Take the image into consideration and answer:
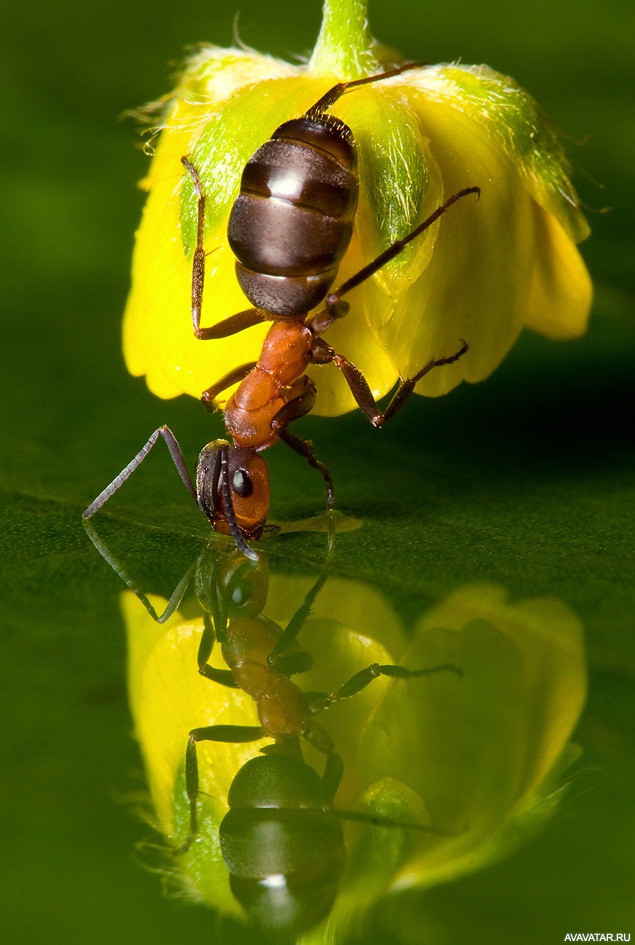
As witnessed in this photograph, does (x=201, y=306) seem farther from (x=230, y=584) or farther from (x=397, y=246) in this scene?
(x=230, y=584)

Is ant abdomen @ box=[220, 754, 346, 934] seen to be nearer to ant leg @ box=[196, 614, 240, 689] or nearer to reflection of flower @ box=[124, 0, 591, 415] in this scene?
ant leg @ box=[196, 614, 240, 689]

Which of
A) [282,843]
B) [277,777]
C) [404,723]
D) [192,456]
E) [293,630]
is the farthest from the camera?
[192,456]

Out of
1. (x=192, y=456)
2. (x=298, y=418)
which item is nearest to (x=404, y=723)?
(x=298, y=418)

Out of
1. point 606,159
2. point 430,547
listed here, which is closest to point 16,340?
point 430,547

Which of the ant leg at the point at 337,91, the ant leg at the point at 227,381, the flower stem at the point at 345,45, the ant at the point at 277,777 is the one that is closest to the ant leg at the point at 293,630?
the ant at the point at 277,777

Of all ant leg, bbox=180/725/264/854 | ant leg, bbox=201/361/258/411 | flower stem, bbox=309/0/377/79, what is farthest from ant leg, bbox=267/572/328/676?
flower stem, bbox=309/0/377/79

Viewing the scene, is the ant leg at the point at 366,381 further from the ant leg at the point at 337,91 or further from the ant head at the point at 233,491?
the ant leg at the point at 337,91

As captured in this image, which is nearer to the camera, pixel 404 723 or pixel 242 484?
pixel 404 723

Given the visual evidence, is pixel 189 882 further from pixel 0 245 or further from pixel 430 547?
pixel 0 245
